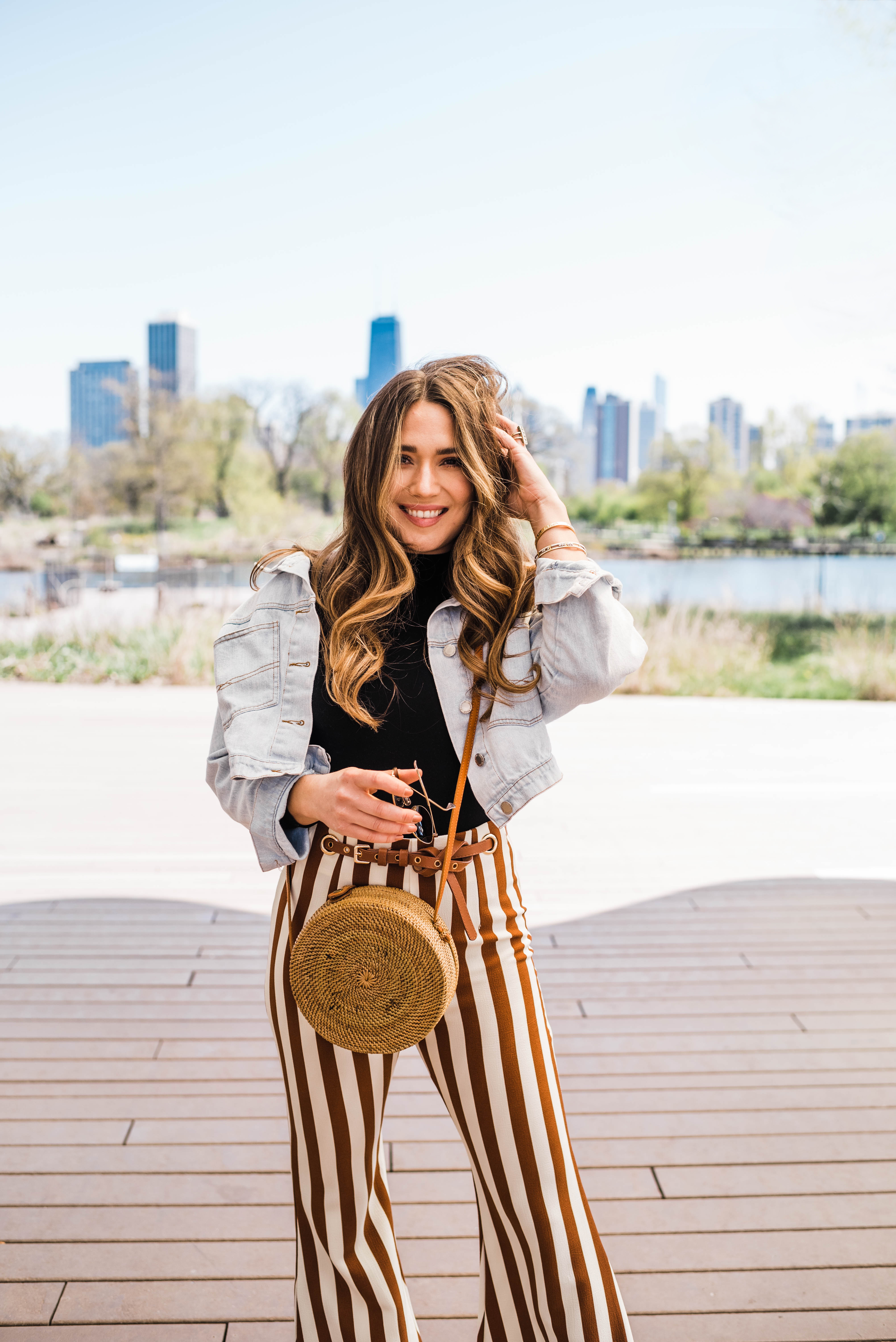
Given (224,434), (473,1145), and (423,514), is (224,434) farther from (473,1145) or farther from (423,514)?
(473,1145)

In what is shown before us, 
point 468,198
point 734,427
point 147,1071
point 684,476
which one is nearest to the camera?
point 147,1071

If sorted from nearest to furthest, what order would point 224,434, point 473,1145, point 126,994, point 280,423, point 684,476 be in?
point 473,1145 < point 126,994 < point 684,476 < point 224,434 < point 280,423

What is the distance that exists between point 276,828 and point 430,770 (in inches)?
7.8

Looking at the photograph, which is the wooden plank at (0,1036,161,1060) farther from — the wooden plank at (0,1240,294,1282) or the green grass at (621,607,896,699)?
the green grass at (621,607,896,699)

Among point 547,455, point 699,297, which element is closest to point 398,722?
point 547,455

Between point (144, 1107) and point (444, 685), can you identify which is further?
point (144, 1107)

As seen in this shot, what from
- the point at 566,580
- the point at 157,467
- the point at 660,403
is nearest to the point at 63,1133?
the point at 566,580

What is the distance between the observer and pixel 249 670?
1.24 m

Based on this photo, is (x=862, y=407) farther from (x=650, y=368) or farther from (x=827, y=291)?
(x=650, y=368)

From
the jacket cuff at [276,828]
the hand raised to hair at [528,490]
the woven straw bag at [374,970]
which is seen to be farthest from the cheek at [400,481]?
the woven straw bag at [374,970]

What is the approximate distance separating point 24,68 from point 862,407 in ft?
38.1

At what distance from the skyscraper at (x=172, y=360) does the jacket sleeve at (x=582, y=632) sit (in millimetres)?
13399

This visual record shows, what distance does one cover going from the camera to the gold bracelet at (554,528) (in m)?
1.28

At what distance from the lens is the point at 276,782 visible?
1.19m
